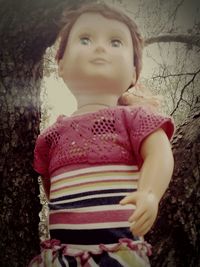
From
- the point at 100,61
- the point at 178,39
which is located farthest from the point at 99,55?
the point at 178,39

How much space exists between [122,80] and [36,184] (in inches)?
8.8

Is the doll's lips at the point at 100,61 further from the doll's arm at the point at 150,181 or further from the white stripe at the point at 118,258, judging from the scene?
the white stripe at the point at 118,258

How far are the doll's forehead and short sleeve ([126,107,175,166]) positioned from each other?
14 cm

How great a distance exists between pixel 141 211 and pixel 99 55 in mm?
263

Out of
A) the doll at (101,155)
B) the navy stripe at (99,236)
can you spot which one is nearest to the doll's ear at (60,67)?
the doll at (101,155)

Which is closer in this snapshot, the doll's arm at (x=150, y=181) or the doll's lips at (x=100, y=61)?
the doll's arm at (x=150, y=181)

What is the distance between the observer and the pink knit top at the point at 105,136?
0.61m

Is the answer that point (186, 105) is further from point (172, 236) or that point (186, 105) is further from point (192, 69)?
point (172, 236)

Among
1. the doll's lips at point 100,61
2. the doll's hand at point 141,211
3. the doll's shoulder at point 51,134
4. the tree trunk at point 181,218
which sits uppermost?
the doll's lips at point 100,61

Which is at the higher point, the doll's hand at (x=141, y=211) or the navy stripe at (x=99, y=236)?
the doll's hand at (x=141, y=211)

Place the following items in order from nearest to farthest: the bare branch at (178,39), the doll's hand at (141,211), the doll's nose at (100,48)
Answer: the doll's hand at (141,211) < the doll's nose at (100,48) < the bare branch at (178,39)

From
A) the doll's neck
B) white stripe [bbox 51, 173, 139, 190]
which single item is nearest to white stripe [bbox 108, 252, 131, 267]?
white stripe [bbox 51, 173, 139, 190]

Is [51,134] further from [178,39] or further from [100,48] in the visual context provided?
[178,39]

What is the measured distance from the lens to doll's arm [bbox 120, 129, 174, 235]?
Result: 535 mm
